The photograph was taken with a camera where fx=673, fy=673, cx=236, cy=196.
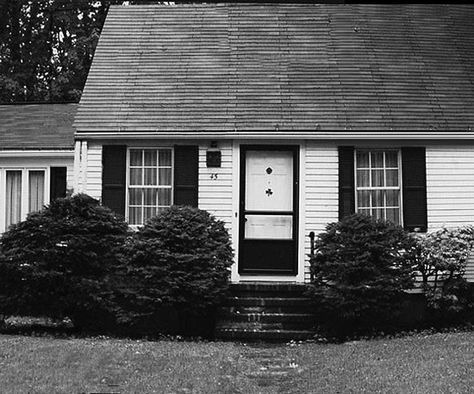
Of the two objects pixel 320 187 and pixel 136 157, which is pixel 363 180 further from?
pixel 136 157

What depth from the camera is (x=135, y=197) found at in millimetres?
12523

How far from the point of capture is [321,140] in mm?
12391

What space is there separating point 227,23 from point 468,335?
848 centimetres

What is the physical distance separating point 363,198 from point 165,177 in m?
3.70

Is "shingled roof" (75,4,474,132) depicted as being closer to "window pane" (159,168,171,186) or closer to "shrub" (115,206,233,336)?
"window pane" (159,168,171,186)

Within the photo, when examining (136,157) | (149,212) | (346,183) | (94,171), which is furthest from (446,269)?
(94,171)

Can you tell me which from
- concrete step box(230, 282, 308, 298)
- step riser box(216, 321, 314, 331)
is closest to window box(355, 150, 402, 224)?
concrete step box(230, 282, 308, 298)

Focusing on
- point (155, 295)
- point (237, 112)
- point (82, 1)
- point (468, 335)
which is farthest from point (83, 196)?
point (82, 1)

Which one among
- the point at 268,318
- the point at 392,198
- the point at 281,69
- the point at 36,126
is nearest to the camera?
the point at 268,318

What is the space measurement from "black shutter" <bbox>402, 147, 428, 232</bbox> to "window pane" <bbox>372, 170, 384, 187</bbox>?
402mm

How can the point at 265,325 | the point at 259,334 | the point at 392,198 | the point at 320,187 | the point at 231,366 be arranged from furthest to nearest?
the point at 392,198 → the point at 320,187 → the point at 265,325 → the point at 259,334 → the point at 231,366

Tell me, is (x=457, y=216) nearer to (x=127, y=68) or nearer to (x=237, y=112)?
(x=237, y=112)

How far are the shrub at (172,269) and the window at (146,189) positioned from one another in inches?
53.9

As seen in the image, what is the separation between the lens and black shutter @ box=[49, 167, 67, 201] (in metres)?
15.2
